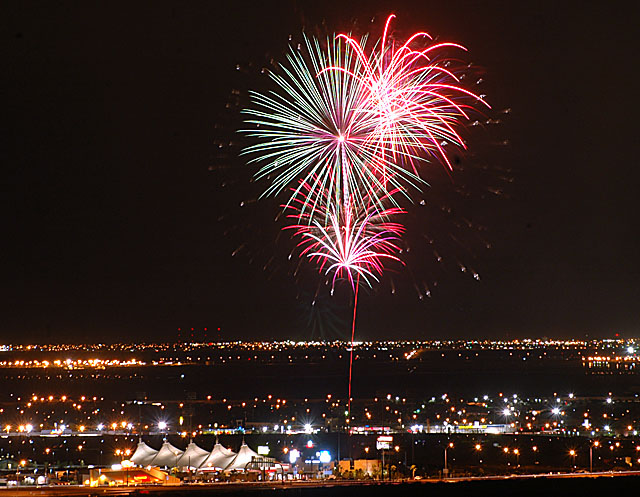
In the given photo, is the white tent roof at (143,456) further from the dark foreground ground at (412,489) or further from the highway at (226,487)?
the dark foreground ground at (412,489)

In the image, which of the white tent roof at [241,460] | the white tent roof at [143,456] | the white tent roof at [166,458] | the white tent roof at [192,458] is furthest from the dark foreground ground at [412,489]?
the white tent roof at [143,456]

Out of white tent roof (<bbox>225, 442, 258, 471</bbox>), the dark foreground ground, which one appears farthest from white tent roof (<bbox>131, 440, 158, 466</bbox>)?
the dark foreground ground

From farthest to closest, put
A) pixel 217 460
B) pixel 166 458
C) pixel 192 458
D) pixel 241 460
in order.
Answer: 1. pixel 166 458
2. pixel 192 458
3. pixel 217 460
4. pixel 241 460

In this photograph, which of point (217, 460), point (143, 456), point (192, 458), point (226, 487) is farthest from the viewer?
point (143, 456)

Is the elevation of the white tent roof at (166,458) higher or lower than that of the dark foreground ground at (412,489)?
higher

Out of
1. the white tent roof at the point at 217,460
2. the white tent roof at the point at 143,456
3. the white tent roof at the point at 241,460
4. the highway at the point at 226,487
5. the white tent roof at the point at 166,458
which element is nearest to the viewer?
the highway at the point at 226,487

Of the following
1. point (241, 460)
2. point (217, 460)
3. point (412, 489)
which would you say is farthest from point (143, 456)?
point (412, 489)

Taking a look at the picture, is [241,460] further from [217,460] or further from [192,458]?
[192,458]
